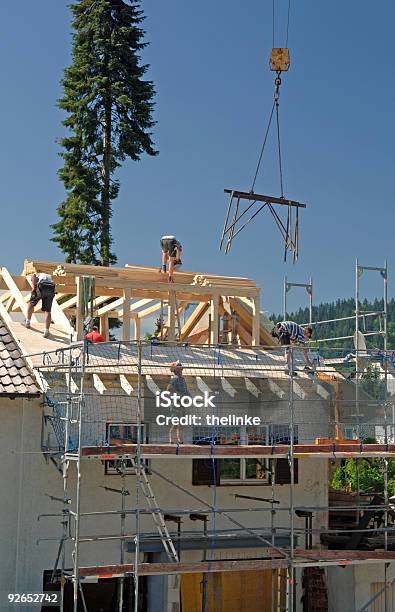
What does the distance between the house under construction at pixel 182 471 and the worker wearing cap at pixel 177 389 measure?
0.15 metres

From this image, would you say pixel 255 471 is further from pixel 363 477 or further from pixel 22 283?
pixel 363 477

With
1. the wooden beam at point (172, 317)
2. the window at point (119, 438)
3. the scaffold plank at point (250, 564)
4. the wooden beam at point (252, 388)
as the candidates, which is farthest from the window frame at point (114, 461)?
the wooden beam at point (172, 317)

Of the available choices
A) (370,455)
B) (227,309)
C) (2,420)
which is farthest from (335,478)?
(2,420)

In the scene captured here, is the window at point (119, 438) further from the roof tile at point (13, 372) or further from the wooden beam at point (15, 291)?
the wooden beam at point (15, 291)

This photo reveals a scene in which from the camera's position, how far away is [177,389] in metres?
20.5

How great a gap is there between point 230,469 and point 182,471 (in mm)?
1205

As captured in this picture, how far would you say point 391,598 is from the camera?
2242 centimetres

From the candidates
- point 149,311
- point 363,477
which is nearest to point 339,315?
point 363,477

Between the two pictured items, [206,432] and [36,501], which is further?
[206,432]

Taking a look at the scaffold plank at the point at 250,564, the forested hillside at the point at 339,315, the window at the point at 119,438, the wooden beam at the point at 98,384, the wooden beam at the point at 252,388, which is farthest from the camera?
the forested hillside at the point at 339,315

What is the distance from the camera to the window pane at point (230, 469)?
22266mm

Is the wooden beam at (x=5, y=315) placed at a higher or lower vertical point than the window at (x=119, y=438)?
higher

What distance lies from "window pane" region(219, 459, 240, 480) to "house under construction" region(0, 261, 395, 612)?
0.03 metres

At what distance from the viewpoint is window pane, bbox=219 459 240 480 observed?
22.3 m
